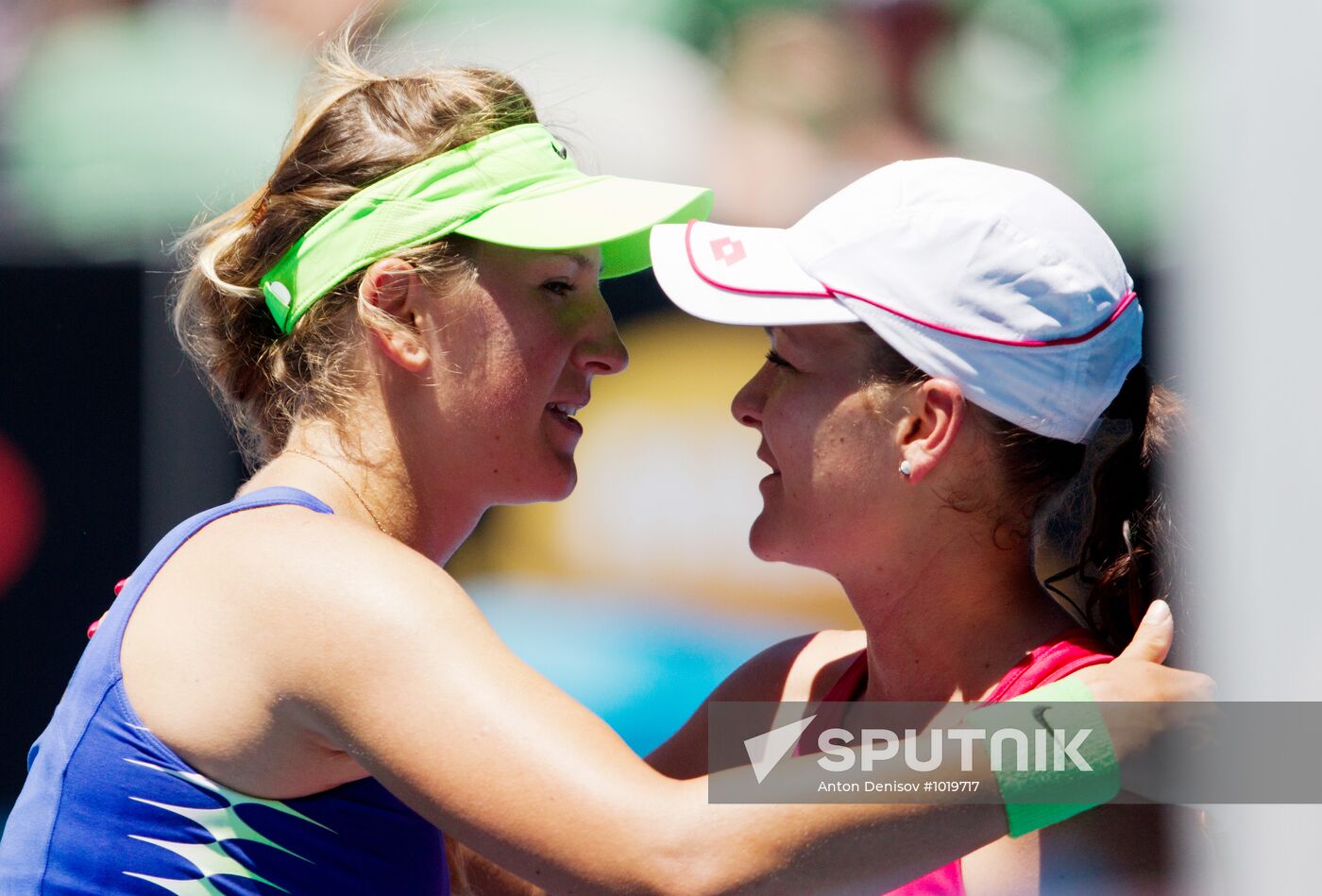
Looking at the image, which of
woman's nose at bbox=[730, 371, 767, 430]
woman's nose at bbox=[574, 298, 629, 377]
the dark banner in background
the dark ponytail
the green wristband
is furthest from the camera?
the dark banner in background

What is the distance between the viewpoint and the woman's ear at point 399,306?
1.77 metres

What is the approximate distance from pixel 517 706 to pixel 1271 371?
807mm

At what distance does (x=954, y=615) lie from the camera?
5.73 feet

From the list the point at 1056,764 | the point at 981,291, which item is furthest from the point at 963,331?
the point at 1056,764

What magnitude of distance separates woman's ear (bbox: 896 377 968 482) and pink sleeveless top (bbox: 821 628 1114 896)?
26 centimetres

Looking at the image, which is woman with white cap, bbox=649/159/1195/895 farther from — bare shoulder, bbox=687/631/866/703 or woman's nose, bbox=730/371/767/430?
bare shoulder, bbox=687/631/866/703

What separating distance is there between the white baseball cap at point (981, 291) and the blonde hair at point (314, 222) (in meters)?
0.48

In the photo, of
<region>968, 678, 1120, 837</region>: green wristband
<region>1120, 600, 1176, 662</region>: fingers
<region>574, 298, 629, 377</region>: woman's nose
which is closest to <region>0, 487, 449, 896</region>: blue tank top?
<region>574, 298, 629, 377</region>: woman's nose

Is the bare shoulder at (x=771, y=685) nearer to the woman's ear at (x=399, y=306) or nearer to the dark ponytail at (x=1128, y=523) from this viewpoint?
the dark ponytail at (x=1128, y=523)

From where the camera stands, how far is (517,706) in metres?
1.36

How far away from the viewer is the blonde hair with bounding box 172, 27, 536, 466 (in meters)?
1.81

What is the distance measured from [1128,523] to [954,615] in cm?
25

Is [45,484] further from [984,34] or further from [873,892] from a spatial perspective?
[873,892]

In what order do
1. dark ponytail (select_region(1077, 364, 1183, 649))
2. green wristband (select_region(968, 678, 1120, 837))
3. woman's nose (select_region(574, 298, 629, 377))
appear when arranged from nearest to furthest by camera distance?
green wristband (select_region(968, 678, 1120, 837)) → dark ponytail (select_region(1077, 364, 1183, 649)) → woman's nose (select_region(574, 298, 629, 377))
